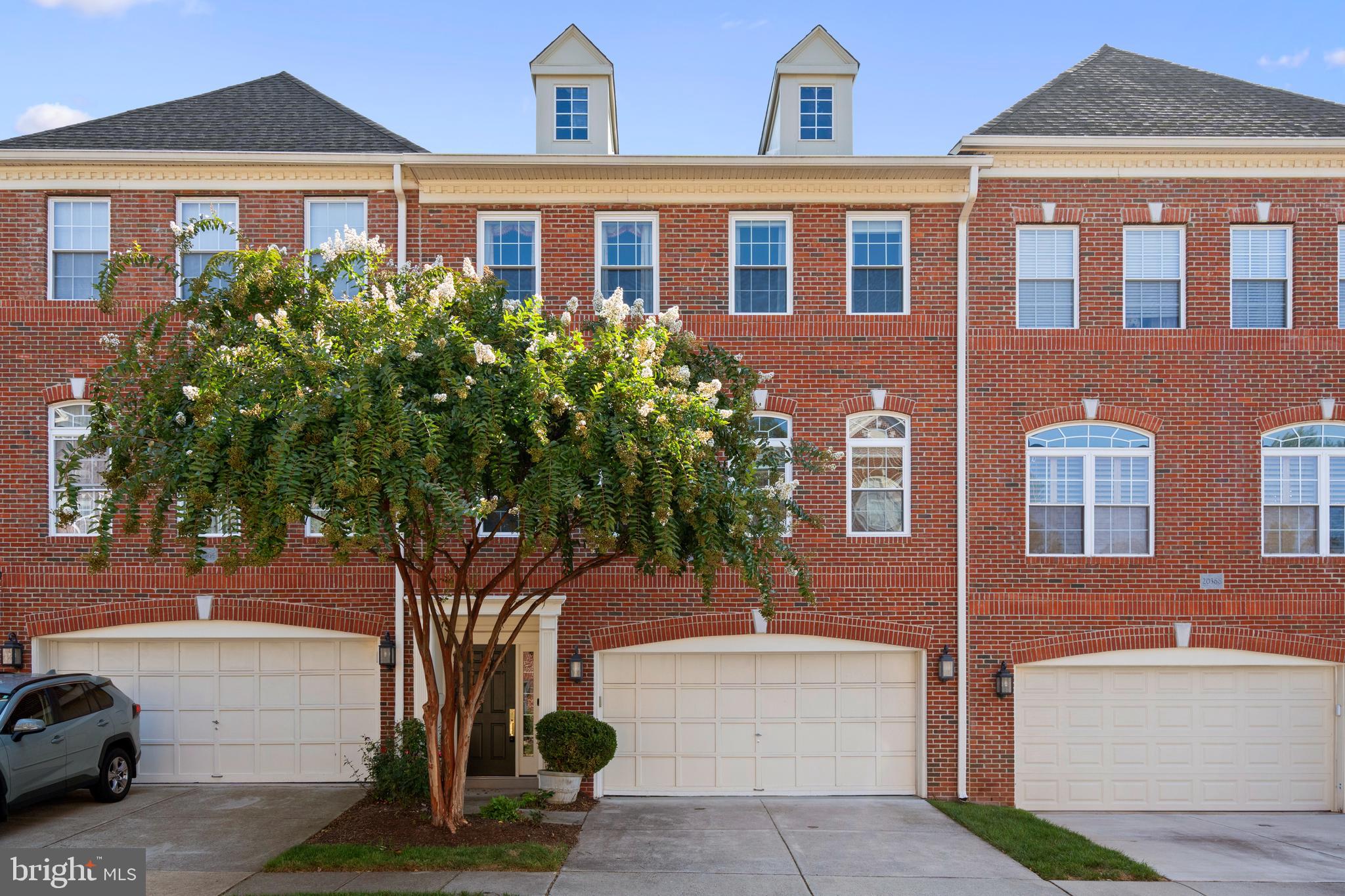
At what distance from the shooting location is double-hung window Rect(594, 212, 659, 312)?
1338 centimetres

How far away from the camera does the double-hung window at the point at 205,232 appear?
13266 mm

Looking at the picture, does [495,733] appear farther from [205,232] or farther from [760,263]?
[205,232]

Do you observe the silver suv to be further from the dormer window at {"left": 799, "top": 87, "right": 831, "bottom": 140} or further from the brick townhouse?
the dormer window at {"left": 799, "top": 87, "right": 831, "bottom": 140}

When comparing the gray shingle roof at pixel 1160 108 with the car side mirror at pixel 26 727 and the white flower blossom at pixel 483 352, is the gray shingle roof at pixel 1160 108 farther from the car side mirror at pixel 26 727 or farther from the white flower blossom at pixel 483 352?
the car side mirror at pixel 26 727

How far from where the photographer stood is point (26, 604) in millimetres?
12938

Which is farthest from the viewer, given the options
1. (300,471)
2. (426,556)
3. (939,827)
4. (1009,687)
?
(1009,687)

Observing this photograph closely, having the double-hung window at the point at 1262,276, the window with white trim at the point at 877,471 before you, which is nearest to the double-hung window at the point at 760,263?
the window with white trim at the point at 877,471

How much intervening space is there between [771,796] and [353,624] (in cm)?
615

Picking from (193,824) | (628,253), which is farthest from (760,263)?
(193,824)

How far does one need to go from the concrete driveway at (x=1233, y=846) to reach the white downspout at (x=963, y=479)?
1495mm

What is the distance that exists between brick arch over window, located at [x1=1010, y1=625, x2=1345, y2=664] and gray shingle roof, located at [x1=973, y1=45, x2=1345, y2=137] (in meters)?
6.73

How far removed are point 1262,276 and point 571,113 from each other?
32.6ft

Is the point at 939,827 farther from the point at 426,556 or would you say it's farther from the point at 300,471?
the point at 300,471

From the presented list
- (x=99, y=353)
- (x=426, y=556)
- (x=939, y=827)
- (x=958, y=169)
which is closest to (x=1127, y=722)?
(x=939, y=827)
